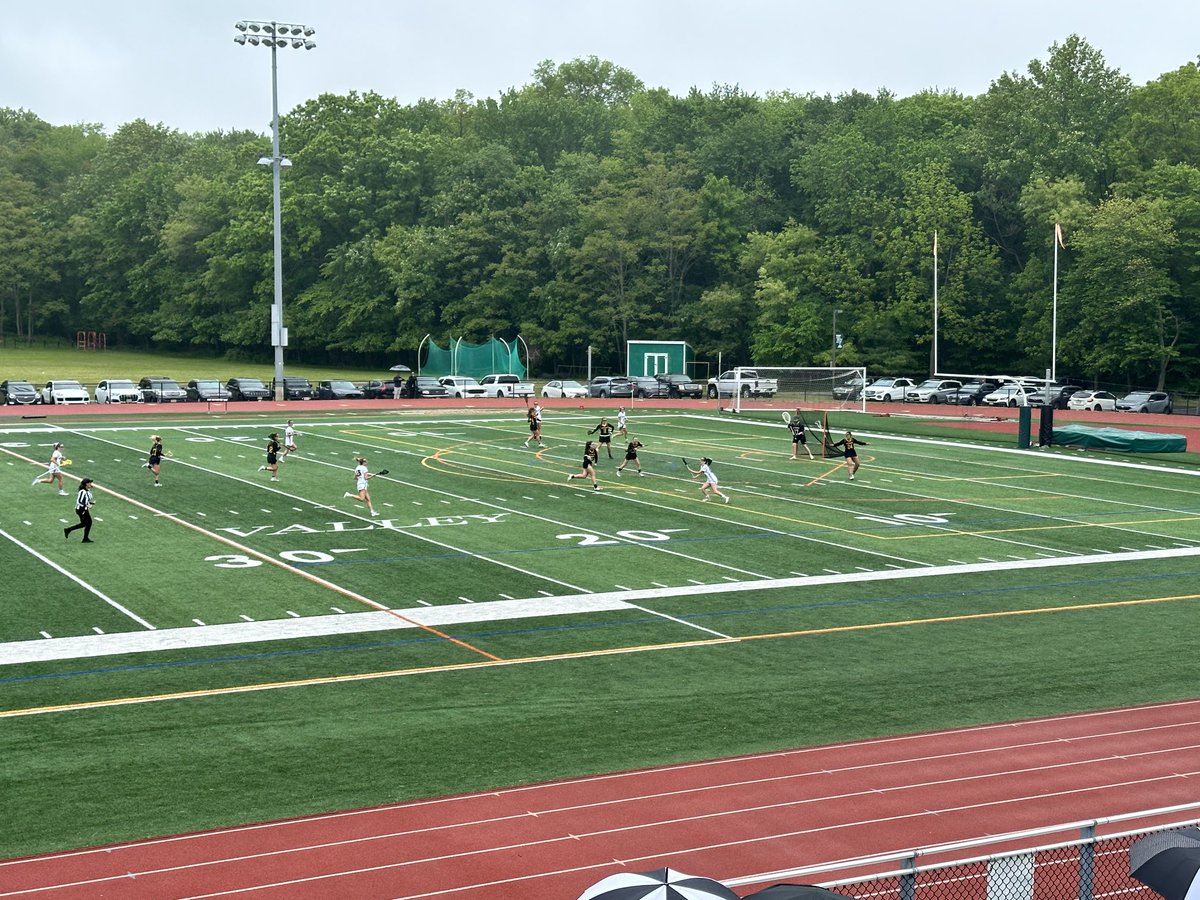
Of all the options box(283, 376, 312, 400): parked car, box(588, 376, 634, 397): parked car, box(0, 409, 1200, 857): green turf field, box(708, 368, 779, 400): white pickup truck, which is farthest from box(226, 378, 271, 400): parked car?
box(0, 409, 1200, 857): green turf field

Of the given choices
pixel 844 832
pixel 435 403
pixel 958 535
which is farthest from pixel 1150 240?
pixel 844 832

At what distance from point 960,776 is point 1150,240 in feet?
213

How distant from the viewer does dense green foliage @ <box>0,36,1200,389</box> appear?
8038cm

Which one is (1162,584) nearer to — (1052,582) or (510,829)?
(1052,582)

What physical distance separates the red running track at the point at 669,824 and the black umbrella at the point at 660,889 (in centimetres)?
385

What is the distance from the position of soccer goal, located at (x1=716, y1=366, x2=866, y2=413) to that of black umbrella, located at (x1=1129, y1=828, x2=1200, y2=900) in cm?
6233

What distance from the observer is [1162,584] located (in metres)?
26.9

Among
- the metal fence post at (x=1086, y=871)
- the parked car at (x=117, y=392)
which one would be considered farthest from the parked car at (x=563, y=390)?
the metal fence post at (x=1086, y=871)

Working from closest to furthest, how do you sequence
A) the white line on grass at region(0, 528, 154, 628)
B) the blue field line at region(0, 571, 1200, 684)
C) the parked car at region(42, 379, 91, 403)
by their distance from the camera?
the blue field line at region(0, 571, 1200, 684)
the white line on grass at region(0, 528, 154, 628)
the parked car at region(42, 379, 91, 403)

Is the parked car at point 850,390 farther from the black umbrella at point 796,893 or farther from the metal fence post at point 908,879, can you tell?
the black umbrella at point 796,893

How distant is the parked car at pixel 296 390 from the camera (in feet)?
250

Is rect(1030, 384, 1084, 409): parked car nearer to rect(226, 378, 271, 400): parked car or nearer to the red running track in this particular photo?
rect(226, 378, 271, 400): parked car

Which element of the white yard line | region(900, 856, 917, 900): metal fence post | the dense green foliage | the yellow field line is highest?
the dense green foliage

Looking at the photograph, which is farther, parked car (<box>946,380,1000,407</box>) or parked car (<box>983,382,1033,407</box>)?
parked car (<box>946,380,1000,407</box>)
